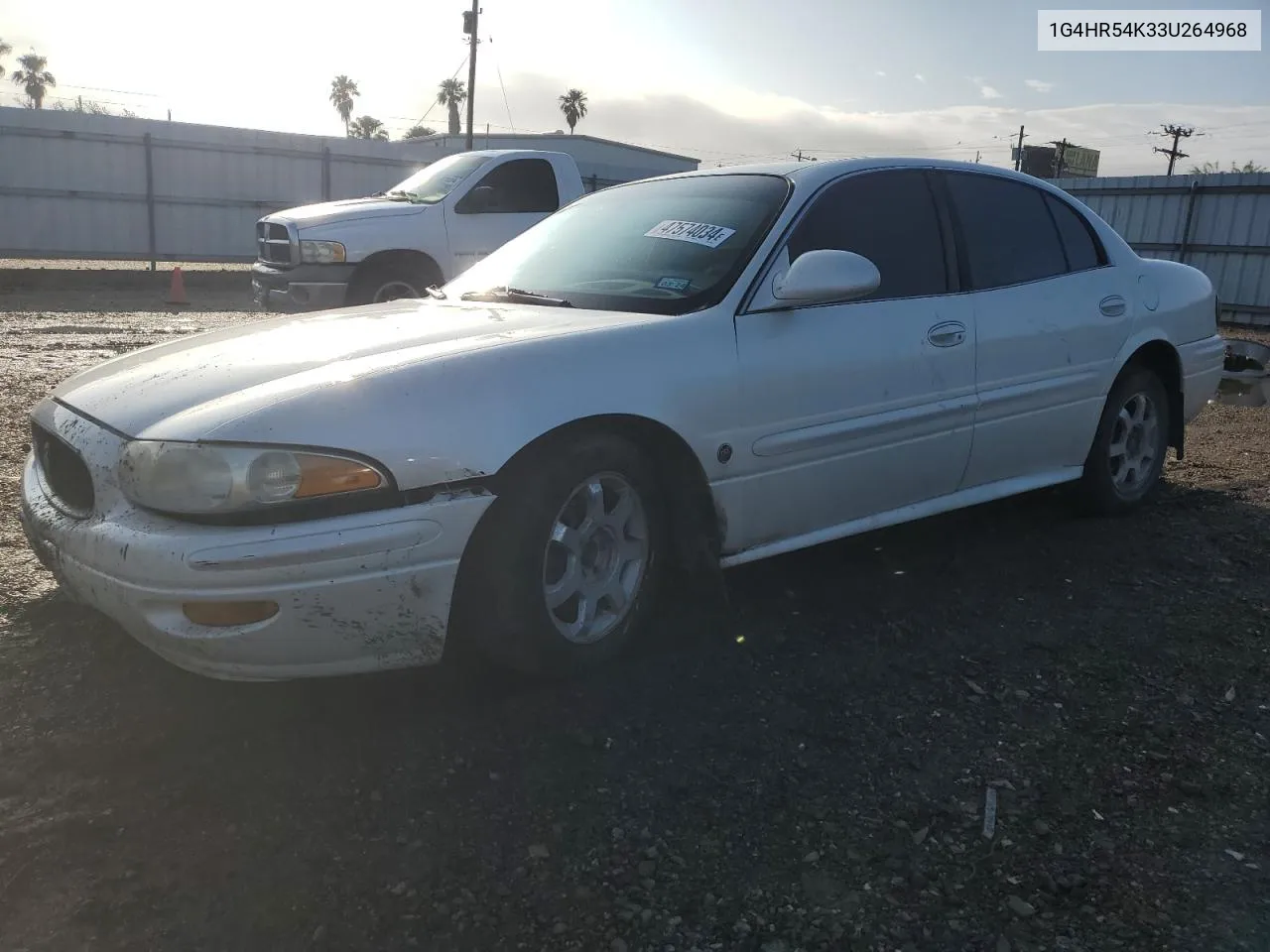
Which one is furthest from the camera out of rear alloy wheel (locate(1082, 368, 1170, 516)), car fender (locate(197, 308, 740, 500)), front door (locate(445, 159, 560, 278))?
front door (locate(445, 159, 560, 278))

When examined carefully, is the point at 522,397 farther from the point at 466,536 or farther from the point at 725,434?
the point at 725,434

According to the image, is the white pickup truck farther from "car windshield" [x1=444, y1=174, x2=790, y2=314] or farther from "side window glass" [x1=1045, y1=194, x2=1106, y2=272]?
"side window glass" [x1=1045, y1=194, x2=1106, y2=272]

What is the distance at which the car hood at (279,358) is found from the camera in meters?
2.60

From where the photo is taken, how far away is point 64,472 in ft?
9.34

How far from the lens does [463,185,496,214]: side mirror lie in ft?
32.2

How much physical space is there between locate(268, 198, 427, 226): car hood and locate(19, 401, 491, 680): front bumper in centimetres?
708

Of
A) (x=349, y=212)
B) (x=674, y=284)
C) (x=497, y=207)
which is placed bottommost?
(x=674, y=284)

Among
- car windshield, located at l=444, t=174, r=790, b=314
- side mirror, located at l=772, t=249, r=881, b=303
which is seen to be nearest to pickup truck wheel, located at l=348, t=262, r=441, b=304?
car windshield, located at l=444, t=174, r=790, b=314

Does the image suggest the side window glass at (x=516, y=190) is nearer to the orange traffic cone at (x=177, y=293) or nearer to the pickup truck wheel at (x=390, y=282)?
the pickup truck wheel at (x=390, y=282)

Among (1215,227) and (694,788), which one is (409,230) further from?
(1215,227)

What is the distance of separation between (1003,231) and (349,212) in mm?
6652

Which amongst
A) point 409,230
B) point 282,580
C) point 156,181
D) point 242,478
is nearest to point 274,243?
point 409,230

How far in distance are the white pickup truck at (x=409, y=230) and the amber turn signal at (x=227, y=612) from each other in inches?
287

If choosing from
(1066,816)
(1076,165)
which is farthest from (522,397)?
(1076,165)
